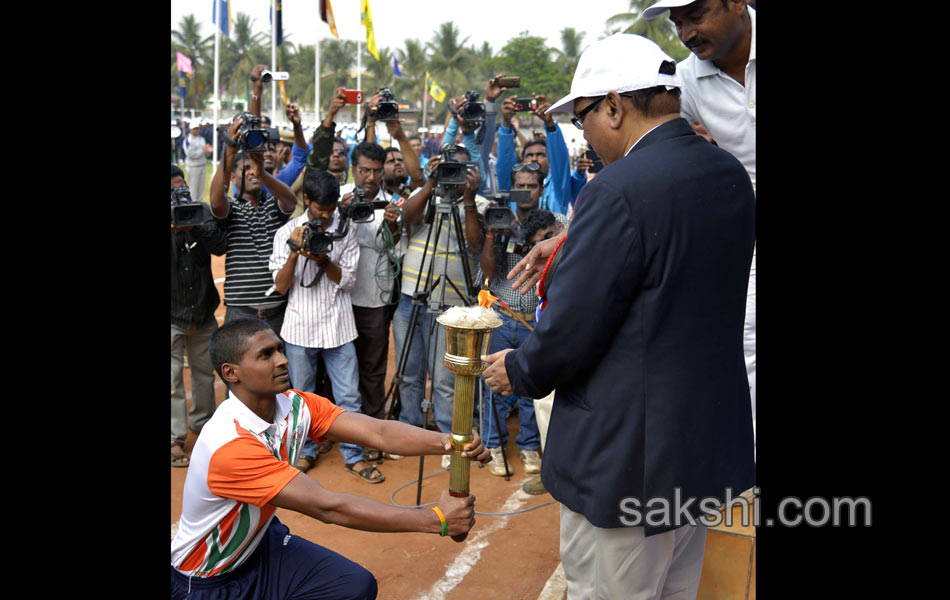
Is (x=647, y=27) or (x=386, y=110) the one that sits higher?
(x=647, y=27)

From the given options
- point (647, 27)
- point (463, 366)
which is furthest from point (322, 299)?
point (647, 27)

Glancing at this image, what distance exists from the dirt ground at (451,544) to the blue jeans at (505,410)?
241 mm

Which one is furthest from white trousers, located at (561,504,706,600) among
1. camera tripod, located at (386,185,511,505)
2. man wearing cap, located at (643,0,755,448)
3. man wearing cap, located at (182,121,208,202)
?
man wearing cap, located at (182,121,208,202)

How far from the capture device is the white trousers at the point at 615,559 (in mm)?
2301

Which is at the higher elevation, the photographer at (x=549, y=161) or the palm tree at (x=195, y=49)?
the palm tree at (x=195, y=49)

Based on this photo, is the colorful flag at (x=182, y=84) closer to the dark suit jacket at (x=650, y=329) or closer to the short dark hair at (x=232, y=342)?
the short dark hair at (x=232, y=342)

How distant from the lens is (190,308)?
587 cm

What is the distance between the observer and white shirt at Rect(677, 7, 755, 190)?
315 cm

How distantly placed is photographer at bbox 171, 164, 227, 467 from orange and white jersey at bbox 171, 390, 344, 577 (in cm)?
273

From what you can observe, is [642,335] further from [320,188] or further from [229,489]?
[320,188]

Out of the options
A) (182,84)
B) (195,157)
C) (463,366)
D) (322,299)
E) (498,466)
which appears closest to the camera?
(463,366)

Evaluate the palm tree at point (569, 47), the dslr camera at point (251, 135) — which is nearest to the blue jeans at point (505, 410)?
the dslr camera at point (251, 135)

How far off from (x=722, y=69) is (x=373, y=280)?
345 cm

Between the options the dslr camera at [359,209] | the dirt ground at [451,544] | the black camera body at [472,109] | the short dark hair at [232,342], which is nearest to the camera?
the short dark hair at [232,342]
